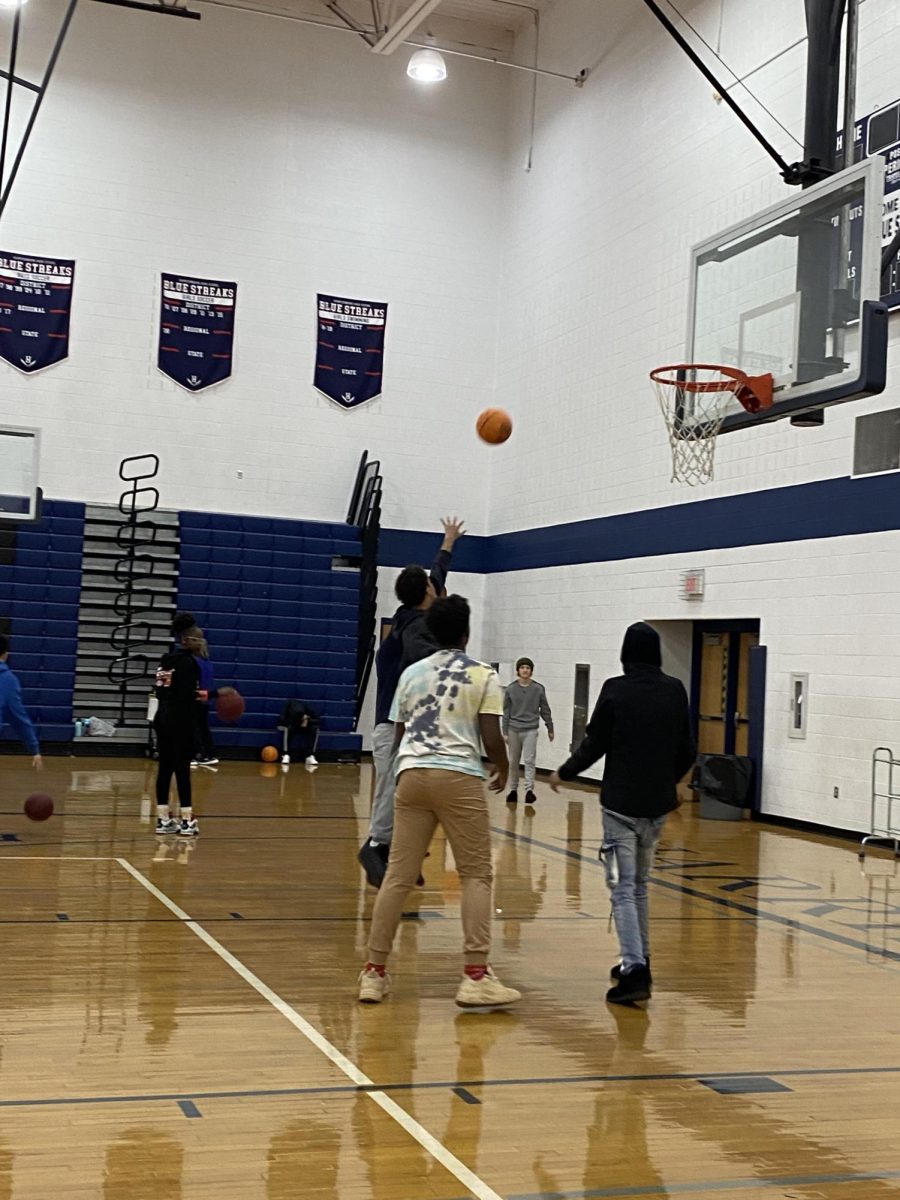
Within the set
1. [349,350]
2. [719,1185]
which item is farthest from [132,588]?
[719,1185]

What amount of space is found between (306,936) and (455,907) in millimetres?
1419

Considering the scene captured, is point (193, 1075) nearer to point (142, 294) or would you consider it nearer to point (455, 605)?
point (455, 605)

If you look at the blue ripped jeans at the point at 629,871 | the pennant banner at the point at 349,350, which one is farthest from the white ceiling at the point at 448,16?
the blue ripped jeans at the point at 629,871

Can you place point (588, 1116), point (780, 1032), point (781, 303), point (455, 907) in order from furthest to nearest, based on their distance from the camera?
1. point (781, 303)
2. point (455, 907)
3. point (780, 1032)
4. point (588, 1116)

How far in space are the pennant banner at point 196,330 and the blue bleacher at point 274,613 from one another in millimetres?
2215

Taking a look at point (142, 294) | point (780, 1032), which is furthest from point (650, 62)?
point (780, 1032)

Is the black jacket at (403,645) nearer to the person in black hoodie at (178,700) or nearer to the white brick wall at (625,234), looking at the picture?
the person in black hoodie at (178,700)

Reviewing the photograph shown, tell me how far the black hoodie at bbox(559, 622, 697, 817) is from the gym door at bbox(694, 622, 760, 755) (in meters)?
9.81

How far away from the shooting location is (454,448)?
2250 centimetres

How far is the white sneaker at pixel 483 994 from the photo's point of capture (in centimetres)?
604

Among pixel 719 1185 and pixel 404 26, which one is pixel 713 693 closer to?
pixel 404 26

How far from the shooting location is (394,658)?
748 centimetres

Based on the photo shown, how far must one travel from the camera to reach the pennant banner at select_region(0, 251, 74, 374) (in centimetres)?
2002

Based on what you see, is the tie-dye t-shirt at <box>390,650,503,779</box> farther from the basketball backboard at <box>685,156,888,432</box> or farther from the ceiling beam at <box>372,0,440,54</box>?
the ceiling beam at <box>372,0,440,54</box>
